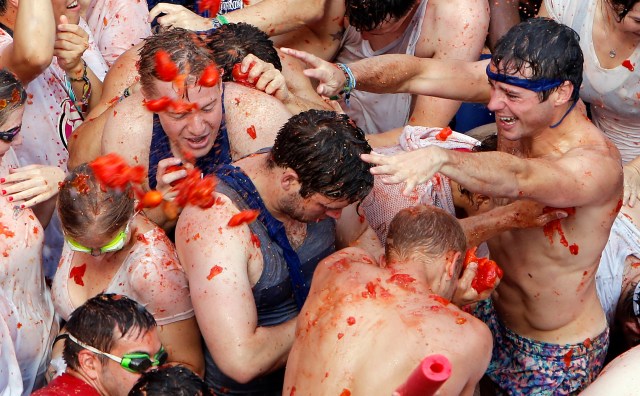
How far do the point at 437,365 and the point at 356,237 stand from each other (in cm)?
202

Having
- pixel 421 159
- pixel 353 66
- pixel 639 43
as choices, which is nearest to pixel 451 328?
pixel 421 159

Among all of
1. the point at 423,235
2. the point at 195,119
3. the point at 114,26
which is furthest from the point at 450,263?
the point at 114,26

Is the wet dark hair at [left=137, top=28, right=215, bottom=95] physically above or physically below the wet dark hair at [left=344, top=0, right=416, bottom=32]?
above

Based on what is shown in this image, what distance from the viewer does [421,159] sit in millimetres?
3600

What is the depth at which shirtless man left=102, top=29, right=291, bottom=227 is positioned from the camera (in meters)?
4.46

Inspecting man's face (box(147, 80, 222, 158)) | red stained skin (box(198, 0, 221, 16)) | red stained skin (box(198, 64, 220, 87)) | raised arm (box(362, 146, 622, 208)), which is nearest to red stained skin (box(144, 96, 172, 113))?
man's face (box(147, 80, 222, 158))

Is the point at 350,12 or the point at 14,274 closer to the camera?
the point at 14,274

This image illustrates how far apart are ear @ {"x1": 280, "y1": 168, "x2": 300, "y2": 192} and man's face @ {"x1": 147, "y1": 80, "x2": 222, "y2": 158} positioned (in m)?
0.58

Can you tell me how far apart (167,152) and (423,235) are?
1367mm

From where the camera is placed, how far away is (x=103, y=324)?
377cm

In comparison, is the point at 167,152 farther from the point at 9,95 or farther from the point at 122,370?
the point at 122,370

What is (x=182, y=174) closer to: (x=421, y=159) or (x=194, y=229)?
(x=194, y=229)

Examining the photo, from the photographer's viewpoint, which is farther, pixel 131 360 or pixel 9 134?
pixel 9 134

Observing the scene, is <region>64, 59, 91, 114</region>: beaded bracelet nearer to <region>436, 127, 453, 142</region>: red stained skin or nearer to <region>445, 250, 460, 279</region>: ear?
<region>436, 127, 453, 142</region>: red stained skin
